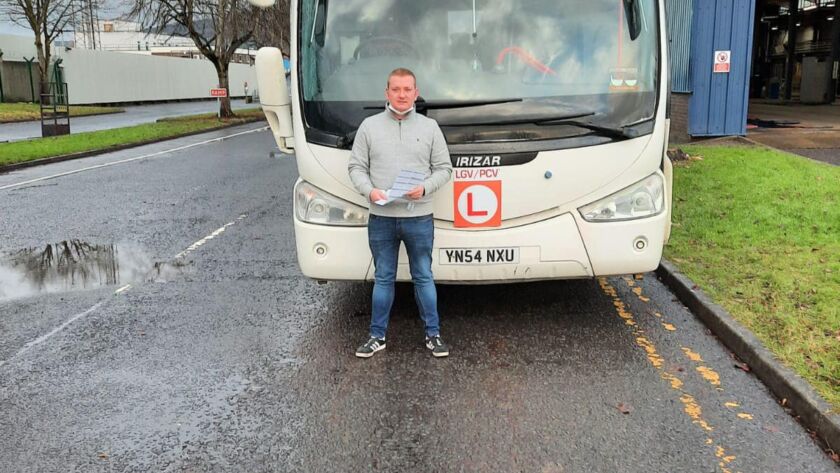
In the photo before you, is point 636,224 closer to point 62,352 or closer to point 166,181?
point 62,352

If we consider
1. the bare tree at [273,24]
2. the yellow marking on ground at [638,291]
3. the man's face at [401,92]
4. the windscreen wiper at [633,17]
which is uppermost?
the bare tree at [273,24]

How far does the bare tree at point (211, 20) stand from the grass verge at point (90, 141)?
15.5 feet

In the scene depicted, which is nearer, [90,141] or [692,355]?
[692,355]

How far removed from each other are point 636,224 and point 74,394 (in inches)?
143

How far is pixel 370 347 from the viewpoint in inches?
202

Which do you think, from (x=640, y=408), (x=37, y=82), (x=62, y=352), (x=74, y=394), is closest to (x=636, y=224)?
(x=640, y=408)

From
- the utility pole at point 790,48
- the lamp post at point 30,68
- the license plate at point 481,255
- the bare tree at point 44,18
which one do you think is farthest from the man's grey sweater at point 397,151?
the lamp post at point 30,68

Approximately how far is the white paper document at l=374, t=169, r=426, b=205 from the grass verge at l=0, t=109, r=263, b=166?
14.9 m

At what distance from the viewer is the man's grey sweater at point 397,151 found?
15.4 feet

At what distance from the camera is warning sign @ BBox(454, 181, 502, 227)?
16.5 ft

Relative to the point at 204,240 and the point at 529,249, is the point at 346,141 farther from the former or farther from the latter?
the point at 204,240

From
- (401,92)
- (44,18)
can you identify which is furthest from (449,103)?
(44,18)

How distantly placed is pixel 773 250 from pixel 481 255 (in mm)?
3644

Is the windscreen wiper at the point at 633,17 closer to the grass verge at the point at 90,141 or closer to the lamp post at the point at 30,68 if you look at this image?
the grass verge at the point at 90,141
